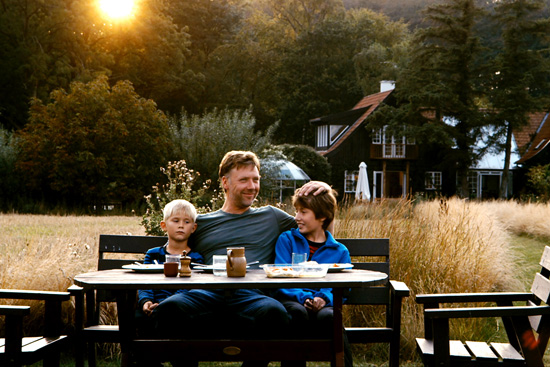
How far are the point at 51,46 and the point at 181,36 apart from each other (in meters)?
7.82

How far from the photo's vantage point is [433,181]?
41.8 m

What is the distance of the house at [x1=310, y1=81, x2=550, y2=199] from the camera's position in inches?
1592

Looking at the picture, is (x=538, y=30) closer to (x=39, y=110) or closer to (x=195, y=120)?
(x=195, y=120)

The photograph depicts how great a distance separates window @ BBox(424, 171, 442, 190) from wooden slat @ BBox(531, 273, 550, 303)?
38.0m

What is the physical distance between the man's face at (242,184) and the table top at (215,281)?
3.16ft

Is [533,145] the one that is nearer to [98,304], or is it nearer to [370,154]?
[370,154]

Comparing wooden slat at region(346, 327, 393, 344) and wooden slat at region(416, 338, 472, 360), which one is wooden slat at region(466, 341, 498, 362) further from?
wooden slat at region(346, 327, 393, 344)

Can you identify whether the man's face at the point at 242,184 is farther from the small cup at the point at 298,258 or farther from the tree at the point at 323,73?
the tree at the point at 323,73

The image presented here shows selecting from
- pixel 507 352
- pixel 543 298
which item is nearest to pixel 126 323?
pixel 507 352

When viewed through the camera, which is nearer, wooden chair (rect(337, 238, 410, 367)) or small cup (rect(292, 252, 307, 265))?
small cup (rect(292, 252, 307, 265))

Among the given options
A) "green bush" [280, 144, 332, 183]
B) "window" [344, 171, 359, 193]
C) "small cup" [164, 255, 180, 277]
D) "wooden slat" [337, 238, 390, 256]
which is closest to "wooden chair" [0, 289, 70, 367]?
"small cup" [164, 255, 180, 277]

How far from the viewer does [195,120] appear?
80.2 ft

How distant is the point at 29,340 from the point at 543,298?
118 inches

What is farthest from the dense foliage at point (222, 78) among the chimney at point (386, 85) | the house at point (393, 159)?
the house at point (393, 159)
